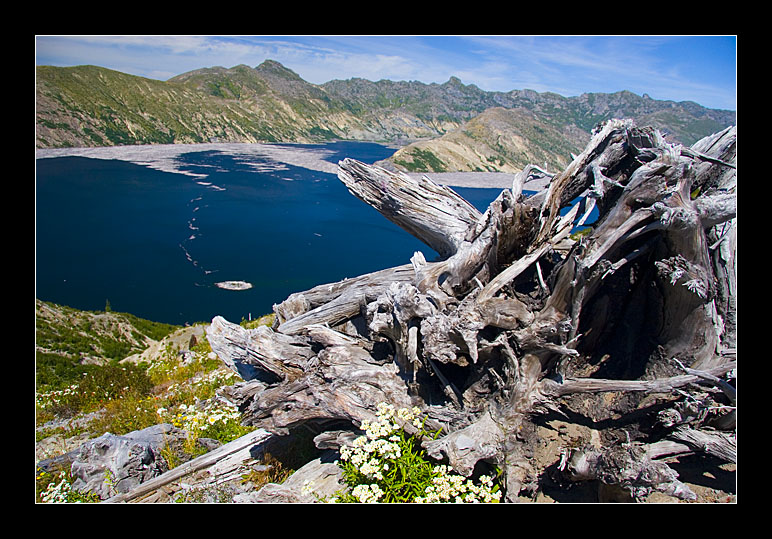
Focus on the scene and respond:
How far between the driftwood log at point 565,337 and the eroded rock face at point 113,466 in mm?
1362

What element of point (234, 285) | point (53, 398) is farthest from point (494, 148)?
point (53, 398)

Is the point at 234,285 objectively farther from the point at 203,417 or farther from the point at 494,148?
the point at 494,148

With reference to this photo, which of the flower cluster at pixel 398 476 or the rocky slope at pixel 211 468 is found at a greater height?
the flower cluster at pixel 398 476

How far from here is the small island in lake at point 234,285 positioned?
152ft

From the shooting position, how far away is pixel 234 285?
154 ft

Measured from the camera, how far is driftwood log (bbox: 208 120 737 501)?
14.8 ft

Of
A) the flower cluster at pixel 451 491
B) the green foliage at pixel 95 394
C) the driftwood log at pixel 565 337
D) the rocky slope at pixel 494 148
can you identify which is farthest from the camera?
the rocky slope at pixel 494 148

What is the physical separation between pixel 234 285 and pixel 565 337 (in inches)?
1786

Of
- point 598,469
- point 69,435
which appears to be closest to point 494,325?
point 598,469

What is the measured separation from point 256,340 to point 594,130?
536cm

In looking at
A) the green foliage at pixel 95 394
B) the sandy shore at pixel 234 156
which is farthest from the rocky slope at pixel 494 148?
the green foliage at pixel 95 394

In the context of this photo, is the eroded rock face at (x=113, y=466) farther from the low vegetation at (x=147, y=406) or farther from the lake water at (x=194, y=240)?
the lake water at (x=194, y=240)

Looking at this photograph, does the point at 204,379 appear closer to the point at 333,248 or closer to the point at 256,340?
the point at 256,340

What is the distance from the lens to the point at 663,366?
16.6 ft
